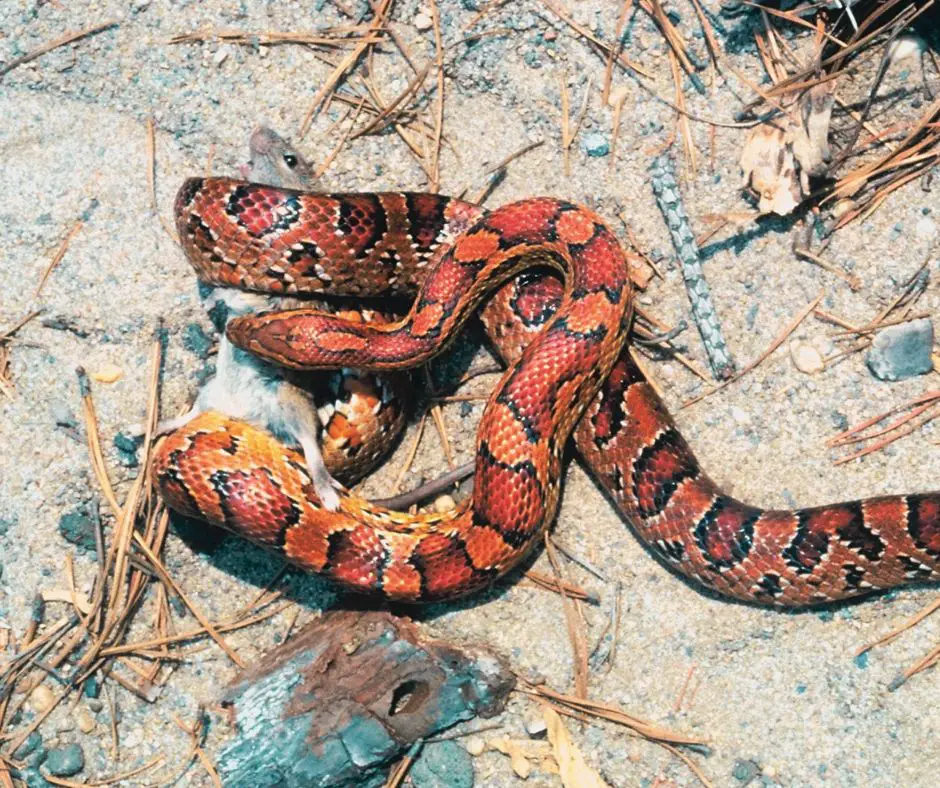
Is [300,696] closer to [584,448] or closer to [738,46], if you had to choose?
[584,448]

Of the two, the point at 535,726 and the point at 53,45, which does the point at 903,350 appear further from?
the point at 53,45

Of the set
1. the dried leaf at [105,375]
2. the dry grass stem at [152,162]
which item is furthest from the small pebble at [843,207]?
the dried leaf at [105,375]

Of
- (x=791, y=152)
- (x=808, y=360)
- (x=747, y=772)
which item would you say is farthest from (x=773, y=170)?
(x=747, y=772)

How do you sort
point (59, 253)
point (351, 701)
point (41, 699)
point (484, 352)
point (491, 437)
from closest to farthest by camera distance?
point (491, 437) → point (351, 701) → point (41, 699) → point (59, 253) → point (484, 352)

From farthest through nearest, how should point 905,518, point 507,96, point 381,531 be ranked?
Answer: point 507,96 < point 381,531 < point 905,518

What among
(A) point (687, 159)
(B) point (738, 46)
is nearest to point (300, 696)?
(A) point (687, 159)

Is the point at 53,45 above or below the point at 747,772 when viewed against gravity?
above

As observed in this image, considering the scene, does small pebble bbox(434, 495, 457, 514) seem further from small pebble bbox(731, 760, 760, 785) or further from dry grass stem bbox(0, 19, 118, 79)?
dry grass stem bbox(0, 19, 118, 79)
